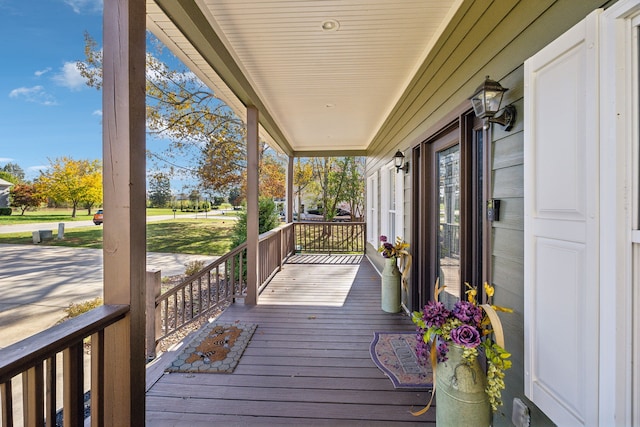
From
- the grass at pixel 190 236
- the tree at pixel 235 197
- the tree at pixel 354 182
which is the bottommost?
the grass at pixel 190 236

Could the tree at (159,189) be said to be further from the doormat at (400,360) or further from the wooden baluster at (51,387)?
the wooden baluster at (51,387)

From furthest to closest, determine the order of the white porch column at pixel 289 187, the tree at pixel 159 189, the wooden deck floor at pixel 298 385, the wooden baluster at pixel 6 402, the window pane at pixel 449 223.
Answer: the tree at pixel 159 189 → the white porch column at pixel 289 187 → the window pane at pixel 449 223 → the wooden deck floor at pixel 298 385 → the wooden baluster at pixel 6 402

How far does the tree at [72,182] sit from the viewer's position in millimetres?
1946

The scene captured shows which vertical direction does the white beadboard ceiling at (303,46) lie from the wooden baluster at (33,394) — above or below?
above

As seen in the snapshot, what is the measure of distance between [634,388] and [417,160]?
111 inches

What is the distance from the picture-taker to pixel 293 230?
756 cm

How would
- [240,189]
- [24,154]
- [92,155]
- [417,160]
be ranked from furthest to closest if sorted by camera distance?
[240,189] < [417,160] < [92,155] < [24,154]

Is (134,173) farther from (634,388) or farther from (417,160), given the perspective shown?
(417,160)

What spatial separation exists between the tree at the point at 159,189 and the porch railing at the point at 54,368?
27.1 feet

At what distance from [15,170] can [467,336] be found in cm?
266

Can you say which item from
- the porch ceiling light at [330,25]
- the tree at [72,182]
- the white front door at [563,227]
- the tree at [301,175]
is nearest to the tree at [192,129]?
the tree at [301,175]

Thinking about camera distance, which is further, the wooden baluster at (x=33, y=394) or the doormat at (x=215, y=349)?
the doormat at (x=215, y=349)

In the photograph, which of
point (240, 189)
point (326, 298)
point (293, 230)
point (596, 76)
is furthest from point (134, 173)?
point (240, 189)

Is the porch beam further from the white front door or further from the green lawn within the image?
the white front door
